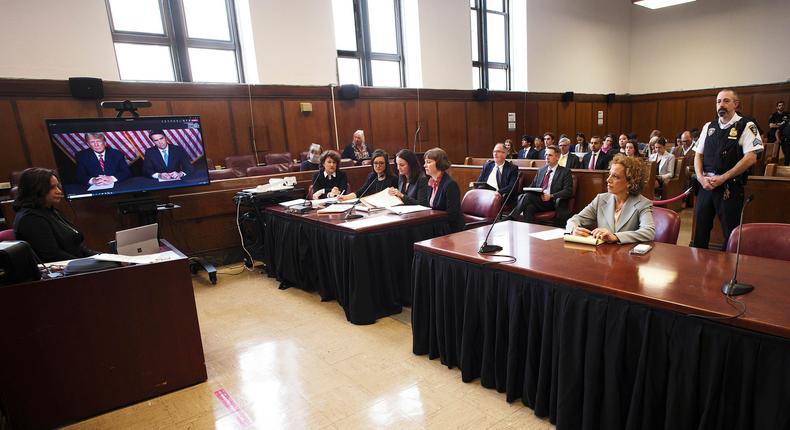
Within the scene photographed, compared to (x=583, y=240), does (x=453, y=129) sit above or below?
above

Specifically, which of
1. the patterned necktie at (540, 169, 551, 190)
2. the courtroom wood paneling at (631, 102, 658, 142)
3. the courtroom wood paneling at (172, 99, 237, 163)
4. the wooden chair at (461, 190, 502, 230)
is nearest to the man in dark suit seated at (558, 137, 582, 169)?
the patterned necktie at (540, 169, 551, 190)

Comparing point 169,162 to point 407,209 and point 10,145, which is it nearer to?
point 407,209

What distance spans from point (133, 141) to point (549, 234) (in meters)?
3.77

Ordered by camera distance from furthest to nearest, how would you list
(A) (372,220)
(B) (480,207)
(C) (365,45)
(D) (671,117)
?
(D) (671,117)
(C) (365,45)
(B) (480,207)
(A) (372,220)

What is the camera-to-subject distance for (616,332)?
1.62 meters

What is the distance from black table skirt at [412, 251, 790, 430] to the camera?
1.34 m

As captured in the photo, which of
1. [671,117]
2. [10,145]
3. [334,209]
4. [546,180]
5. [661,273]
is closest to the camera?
[661,273]

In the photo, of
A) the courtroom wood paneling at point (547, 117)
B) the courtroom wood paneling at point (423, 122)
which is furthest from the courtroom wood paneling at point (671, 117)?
the courtroom wood paneling at point (423, 122)

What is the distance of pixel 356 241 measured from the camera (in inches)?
119

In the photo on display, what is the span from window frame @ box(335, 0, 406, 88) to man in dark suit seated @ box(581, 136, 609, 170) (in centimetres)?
436

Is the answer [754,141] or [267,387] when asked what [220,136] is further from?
[754,141]

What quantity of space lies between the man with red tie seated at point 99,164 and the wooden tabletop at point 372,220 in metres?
1.81

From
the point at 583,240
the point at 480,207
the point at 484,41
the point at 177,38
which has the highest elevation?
the point at 484,41

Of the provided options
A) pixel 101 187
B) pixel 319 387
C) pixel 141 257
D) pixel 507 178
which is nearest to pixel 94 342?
pixel 141 257
